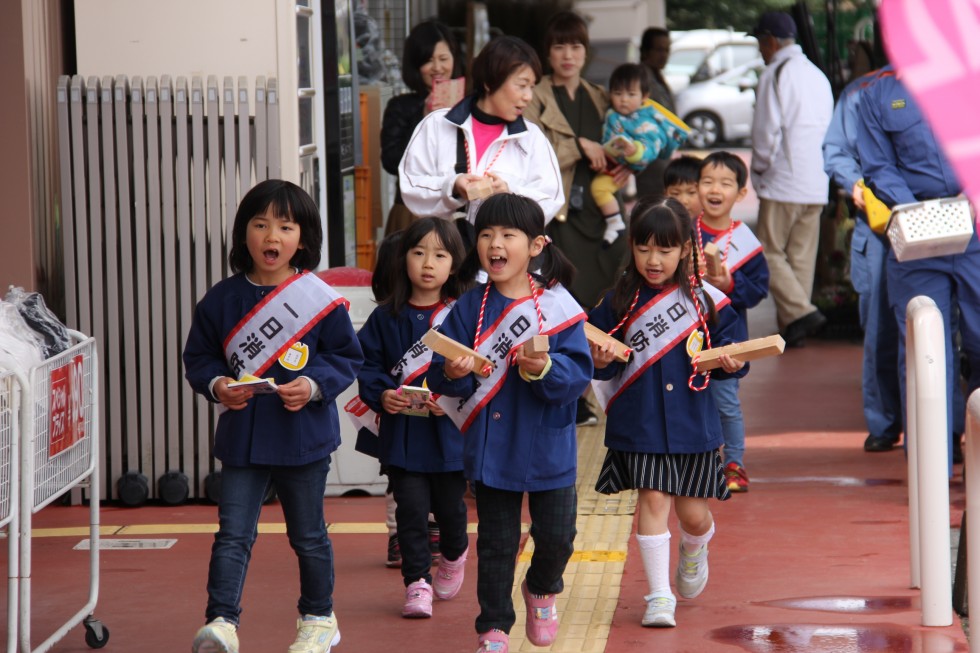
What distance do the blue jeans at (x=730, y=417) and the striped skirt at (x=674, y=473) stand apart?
167 centimetres

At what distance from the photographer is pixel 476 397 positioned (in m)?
4.66

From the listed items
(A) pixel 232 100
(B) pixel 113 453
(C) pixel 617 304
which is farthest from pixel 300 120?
(C) pixel 617 304

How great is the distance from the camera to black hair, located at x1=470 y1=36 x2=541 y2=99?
246 inches

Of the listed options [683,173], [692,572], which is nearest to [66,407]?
[692,572]

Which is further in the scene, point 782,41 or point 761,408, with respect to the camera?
point 782,41

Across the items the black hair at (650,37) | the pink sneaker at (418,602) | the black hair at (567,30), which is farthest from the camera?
the black hair at (650,37)

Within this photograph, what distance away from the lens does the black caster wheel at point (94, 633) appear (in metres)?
4.94

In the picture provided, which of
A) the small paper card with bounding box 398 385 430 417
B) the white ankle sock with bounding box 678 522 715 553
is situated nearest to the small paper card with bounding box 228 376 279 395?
the small paper card with bounding box 398 385 430 417

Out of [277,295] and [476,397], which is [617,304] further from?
[277,295]

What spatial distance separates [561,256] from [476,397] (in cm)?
61

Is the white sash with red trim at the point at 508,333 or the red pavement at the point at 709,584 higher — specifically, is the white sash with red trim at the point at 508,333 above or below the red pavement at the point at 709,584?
above

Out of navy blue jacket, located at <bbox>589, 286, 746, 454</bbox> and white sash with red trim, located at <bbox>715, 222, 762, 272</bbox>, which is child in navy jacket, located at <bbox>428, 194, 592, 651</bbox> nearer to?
navy blue jacket, located at <bbox>589, 286, 746, 454</bbox>

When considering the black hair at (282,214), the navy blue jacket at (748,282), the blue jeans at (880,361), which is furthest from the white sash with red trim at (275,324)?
the blue jeans at (880,361)

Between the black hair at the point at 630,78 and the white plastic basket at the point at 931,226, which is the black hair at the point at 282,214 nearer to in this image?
the white plastic basket at the point at 931,226
